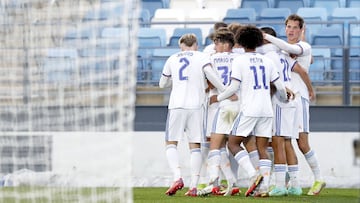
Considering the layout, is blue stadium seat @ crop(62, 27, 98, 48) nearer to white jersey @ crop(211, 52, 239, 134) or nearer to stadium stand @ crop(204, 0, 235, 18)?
white jersey @ crop(211, 52, 239, 134)

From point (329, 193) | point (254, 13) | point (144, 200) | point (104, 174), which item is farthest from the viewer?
point (254, 13)

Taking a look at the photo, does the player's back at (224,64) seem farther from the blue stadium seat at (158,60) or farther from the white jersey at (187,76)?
the blue stadium seat at (158,60)

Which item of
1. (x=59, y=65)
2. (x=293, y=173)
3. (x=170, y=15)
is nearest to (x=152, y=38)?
(x=170, y=15)

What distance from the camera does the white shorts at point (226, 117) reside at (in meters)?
10.7

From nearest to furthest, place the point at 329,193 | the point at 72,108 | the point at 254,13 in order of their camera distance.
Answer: the point at 72,108 < the point at 329,193 < the point at 254,13

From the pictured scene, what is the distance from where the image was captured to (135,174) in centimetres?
1423

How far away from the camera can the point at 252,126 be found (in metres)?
10.5

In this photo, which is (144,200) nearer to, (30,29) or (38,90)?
(38,90)

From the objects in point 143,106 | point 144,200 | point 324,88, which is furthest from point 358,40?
point 144,200

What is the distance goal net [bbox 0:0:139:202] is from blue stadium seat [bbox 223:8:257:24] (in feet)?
20.3

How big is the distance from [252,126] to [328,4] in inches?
248

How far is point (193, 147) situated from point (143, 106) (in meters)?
3.34

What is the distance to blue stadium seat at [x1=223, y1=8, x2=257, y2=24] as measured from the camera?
15.4m

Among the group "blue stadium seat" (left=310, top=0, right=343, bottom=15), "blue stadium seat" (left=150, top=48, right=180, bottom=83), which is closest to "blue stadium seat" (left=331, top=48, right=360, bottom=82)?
"blue stadium seat" (left=310, top=0, right=343, bottom=15)
